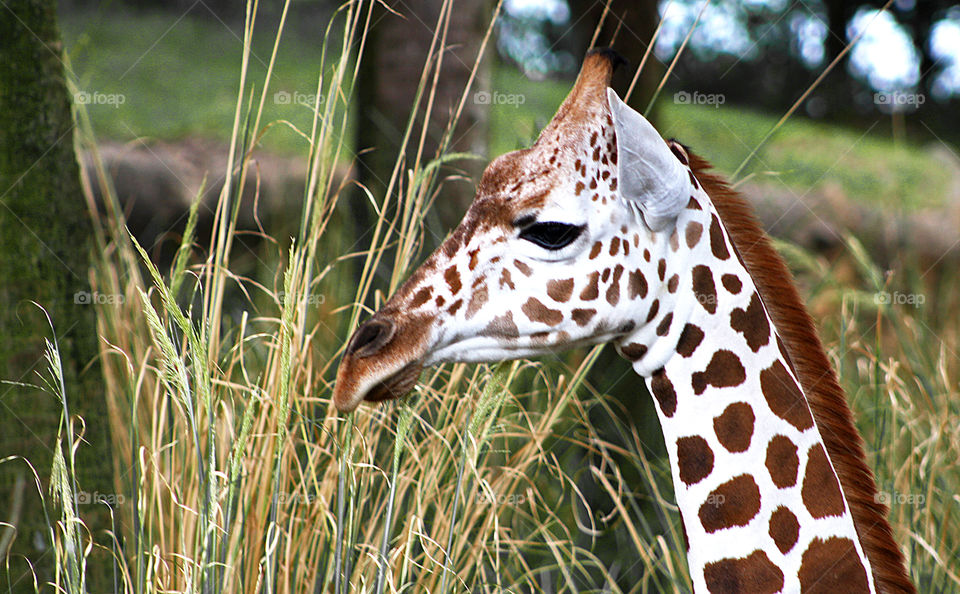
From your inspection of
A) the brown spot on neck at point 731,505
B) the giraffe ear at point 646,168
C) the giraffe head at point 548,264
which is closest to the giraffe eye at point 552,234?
the giraffe head at point 548,264

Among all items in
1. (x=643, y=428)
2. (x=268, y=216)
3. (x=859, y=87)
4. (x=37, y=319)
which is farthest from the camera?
(x=859, y=87)

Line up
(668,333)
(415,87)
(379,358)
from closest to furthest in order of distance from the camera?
(379,358) → (668,333) → (415,87)

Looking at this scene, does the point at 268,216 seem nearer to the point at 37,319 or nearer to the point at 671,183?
the point at 37,319

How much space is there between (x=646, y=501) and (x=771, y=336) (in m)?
1.66

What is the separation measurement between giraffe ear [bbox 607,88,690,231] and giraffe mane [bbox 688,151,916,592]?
0.70ft

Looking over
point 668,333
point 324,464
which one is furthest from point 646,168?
point 324,464

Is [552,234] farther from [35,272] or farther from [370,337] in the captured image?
[35,272]

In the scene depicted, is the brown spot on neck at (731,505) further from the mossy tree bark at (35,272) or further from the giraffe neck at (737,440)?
the mossy tree bark at (35,272)

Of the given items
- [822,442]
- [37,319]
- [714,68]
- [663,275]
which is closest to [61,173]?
[37,319]

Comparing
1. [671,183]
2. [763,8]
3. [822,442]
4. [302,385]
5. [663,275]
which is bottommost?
[302,385]

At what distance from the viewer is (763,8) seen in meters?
15.3

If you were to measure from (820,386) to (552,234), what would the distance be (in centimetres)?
62

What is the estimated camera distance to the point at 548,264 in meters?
1.62

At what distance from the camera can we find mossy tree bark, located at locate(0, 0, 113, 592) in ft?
6.88
